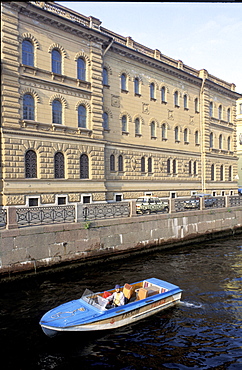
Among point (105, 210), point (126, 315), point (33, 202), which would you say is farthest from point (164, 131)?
point (126, 315)

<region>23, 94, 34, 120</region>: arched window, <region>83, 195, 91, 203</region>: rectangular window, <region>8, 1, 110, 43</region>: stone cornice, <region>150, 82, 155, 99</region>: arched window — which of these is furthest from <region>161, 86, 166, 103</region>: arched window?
<region>23, 94, 34, 120</region>: arched window

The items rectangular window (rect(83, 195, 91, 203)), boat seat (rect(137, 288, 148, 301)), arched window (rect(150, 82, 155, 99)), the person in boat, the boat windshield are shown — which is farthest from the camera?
arched window (rect(150, 82, 155, 99))

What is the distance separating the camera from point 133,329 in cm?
926

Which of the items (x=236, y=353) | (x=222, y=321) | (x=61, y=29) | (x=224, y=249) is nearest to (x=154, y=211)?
(x=224, y=249)

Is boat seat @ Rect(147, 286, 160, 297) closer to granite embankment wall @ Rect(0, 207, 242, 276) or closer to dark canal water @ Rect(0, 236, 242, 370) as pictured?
dark canal water @ Rect(0, 236, 242, 370)

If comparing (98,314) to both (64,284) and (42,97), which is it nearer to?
(64,284)

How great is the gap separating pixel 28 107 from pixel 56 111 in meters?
2.41

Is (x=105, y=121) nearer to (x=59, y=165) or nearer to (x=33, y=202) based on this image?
(x=59, y=165)

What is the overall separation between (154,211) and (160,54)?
64.6 ft

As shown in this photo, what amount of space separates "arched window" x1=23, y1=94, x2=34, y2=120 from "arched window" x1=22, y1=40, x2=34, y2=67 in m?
2.31

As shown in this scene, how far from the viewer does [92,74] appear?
25688 mm

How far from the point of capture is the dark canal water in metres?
7.62

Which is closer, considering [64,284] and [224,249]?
[64,284]

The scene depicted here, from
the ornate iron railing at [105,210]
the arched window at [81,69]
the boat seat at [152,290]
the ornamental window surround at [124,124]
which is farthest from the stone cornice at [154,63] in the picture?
the boat seat at [152,290]
